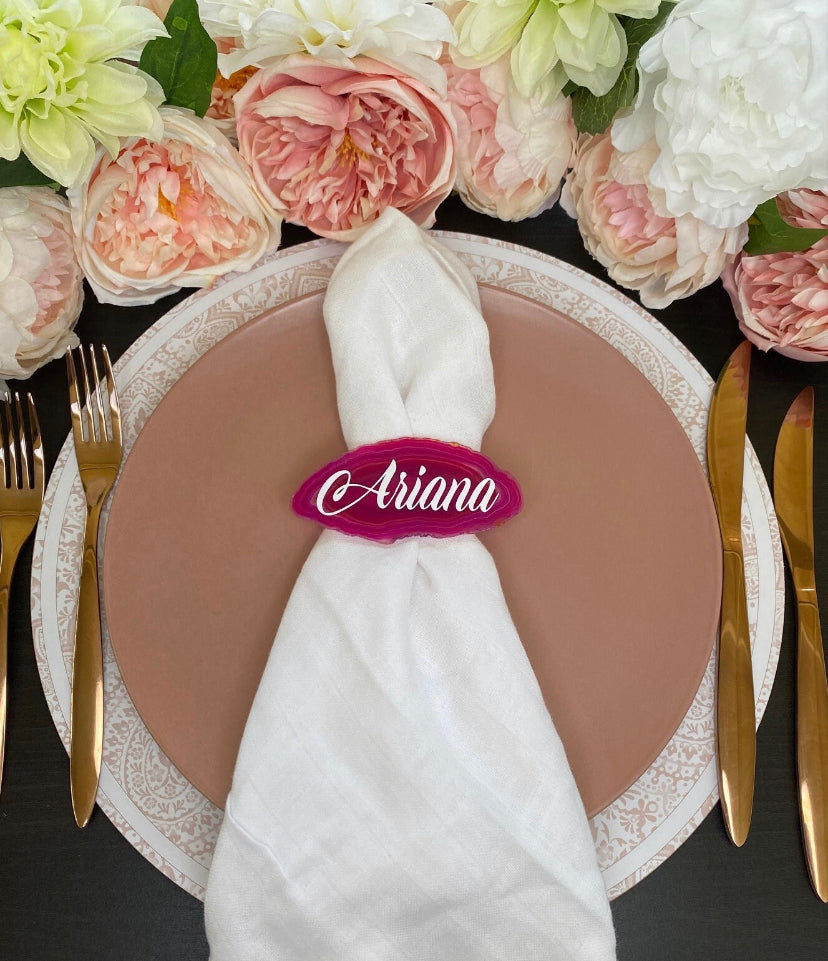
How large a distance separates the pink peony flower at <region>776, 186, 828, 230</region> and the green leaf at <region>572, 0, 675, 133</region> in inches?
5.2

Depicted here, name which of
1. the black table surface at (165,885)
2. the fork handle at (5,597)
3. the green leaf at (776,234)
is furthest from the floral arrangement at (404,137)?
the black table surface at (165,885)

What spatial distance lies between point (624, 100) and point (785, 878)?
543 millimetres

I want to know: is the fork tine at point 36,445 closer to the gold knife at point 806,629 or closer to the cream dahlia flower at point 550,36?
the cream dahlia flower at point 550,36

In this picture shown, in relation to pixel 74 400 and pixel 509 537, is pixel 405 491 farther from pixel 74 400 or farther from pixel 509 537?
pixel 74 400

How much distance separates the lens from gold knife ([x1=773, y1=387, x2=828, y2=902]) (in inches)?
21.4

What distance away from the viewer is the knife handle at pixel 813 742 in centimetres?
54

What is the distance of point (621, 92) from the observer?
519mm

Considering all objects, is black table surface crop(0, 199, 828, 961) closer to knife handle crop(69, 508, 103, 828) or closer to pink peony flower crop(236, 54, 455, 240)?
knife handle crop(69, 508, 103, 828)

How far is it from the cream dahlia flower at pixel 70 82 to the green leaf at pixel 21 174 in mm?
47

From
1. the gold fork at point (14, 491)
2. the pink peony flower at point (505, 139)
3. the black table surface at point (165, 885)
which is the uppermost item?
→ the pink peony flower at point (505, 139)

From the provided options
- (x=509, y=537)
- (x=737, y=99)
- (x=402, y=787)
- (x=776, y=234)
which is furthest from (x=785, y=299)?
(x=402, y=787)

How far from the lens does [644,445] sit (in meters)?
0.56

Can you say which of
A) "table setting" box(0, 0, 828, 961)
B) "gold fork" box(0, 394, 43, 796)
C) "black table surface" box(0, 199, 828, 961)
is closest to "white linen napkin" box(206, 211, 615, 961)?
"table setting" box(0, 0, 828, 961)

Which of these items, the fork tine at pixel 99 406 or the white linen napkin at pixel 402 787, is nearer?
the white linen napkin at pixel 402 787
